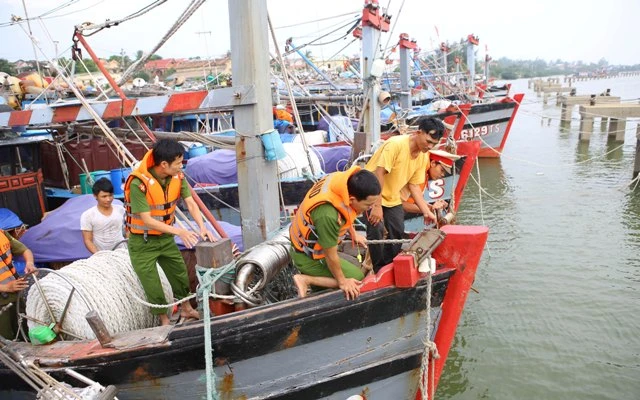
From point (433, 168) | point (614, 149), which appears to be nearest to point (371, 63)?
point (433, 168)

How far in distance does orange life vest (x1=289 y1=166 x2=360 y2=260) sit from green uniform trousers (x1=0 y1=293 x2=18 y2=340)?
8.48ft

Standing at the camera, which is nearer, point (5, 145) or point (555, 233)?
point (5, 145)

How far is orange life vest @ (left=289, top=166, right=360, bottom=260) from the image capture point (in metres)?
3.17

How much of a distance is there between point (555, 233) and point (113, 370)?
9738mm

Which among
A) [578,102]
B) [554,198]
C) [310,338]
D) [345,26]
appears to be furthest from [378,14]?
[578,102]

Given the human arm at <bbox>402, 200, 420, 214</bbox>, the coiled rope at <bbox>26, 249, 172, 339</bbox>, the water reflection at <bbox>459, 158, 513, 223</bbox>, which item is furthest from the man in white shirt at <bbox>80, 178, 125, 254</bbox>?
the water reflection at <bbox>459, 158, 513, 223</bbox>

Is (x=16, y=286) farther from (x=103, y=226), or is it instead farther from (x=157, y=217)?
(x=157, y=217)

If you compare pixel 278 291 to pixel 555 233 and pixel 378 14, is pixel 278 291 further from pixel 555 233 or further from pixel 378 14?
pixel 555 233

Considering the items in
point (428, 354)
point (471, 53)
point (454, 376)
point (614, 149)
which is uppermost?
point (471, 53)

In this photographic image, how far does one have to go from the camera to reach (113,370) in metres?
3.33

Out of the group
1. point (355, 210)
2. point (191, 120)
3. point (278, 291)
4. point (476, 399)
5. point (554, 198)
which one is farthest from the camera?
point (191, 120)

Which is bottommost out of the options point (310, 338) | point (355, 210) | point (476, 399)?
point (476, 399)

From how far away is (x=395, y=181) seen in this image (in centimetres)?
448

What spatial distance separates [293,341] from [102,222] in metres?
2.64
